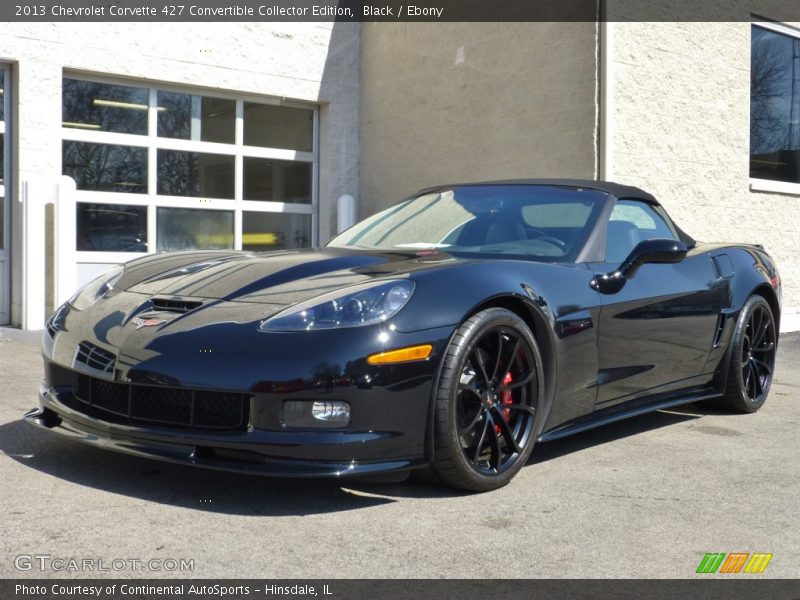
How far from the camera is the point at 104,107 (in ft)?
31.0

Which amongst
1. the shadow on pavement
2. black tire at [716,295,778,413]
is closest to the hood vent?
the shadow on pavement

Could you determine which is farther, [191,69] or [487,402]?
[191,69]

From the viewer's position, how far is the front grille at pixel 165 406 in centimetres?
316

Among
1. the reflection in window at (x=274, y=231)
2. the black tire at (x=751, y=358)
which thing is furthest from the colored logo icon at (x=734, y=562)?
the reflection in window at (x=274, y=231)

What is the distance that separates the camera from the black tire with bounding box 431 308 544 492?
3.33 meters

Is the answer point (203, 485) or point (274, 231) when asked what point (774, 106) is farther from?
point (203, 485)

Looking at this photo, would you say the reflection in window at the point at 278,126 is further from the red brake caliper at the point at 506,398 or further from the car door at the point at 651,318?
the red brake caliper at the point at 506,398

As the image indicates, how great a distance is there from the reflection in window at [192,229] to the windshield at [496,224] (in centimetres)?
538

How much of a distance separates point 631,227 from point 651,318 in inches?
21.6

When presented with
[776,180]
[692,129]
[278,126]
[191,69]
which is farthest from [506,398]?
[776,180]

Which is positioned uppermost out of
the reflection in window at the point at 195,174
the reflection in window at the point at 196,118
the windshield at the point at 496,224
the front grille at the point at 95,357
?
the reflection in window at the point at 196,118

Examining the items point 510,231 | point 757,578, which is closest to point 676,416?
point 510,231

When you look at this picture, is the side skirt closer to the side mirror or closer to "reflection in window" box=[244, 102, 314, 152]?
the side mirror

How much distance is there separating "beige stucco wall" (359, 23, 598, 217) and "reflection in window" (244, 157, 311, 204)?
68 centimetres
